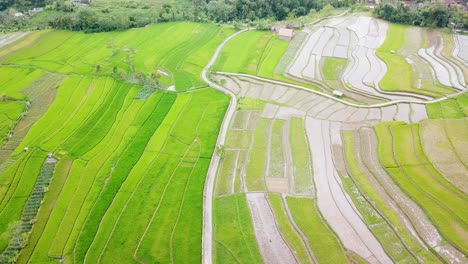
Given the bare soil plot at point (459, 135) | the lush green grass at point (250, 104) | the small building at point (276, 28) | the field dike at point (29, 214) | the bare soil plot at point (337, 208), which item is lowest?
the field dike at point (29, 214)

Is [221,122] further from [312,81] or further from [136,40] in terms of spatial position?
[136,40]

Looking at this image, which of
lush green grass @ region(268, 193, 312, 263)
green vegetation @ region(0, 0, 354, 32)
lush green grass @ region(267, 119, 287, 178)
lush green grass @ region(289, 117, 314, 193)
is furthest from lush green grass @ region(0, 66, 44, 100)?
lush green grass @ region(268, 193, 312, 263)

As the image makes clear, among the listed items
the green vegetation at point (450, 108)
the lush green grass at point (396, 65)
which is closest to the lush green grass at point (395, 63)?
the lush green grass at point (396, 65)

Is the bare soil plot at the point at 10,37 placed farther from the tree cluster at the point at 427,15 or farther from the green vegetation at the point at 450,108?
the green vegetation at the point at 450,108

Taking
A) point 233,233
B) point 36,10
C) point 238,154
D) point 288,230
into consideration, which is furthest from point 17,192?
point 36,10

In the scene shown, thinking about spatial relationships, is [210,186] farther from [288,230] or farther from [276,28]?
[276,28]
